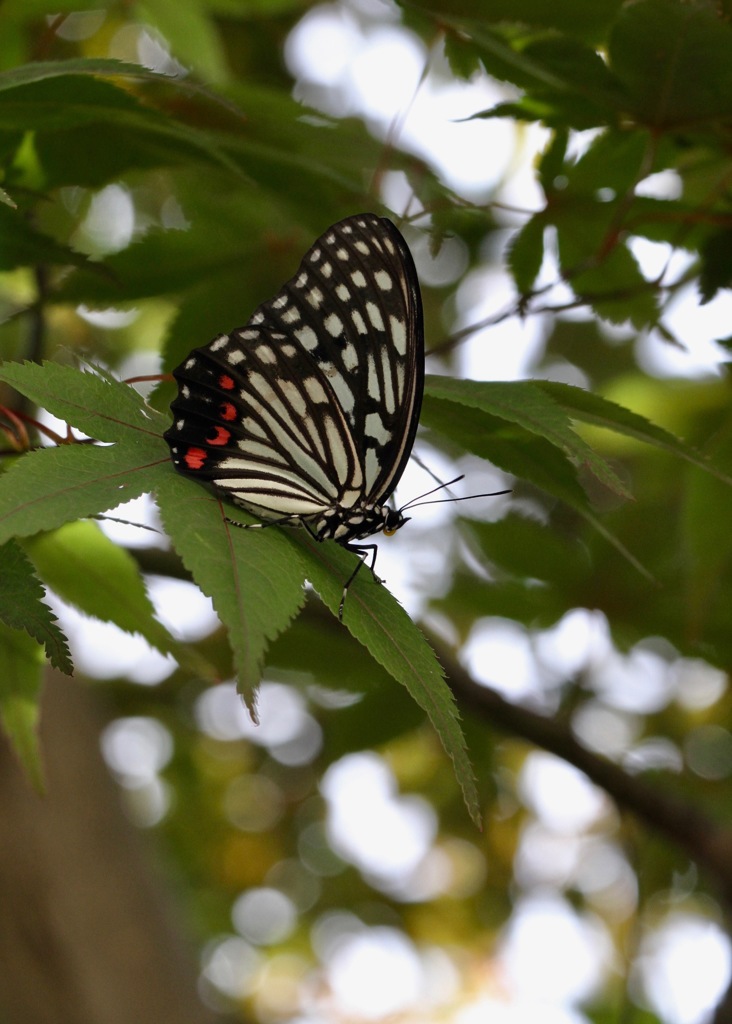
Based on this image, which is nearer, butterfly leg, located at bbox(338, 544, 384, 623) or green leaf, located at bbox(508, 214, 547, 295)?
butterfly leg, located at bbox(338, 544, 384, 623)

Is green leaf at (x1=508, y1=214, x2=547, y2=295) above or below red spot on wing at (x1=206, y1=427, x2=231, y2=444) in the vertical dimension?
above

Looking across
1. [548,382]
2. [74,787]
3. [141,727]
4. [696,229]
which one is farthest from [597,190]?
[141,727]

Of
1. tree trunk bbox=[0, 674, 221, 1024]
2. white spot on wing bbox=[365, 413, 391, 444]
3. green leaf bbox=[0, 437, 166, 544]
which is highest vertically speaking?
green leaf bbox=[0, 437, 166, 544]

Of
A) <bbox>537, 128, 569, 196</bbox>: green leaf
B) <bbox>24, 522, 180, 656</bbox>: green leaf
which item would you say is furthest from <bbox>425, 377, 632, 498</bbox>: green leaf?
<bbox>537, 128, 569, 196</bbox>: green leaf

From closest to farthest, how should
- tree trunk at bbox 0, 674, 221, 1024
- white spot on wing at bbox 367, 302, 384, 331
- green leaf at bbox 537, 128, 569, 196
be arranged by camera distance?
white spot on wing at bbox 367, 302, 384, 331 < green leaf at bbox 537, 128, 569, 196 < tree trunk at bbox 0, 674, 221, 1024

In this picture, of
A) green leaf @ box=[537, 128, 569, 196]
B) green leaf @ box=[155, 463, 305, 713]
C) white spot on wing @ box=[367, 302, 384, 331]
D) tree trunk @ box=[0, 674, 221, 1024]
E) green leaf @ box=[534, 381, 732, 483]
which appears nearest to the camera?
green leaf @ box=[155, 463, 305, 713]

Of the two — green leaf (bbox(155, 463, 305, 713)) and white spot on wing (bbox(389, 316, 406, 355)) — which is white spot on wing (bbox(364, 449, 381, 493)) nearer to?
white spot on wing (bbox(389, 316, 406, 355))

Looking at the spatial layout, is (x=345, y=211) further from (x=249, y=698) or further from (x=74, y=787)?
(x=74, y=787)
